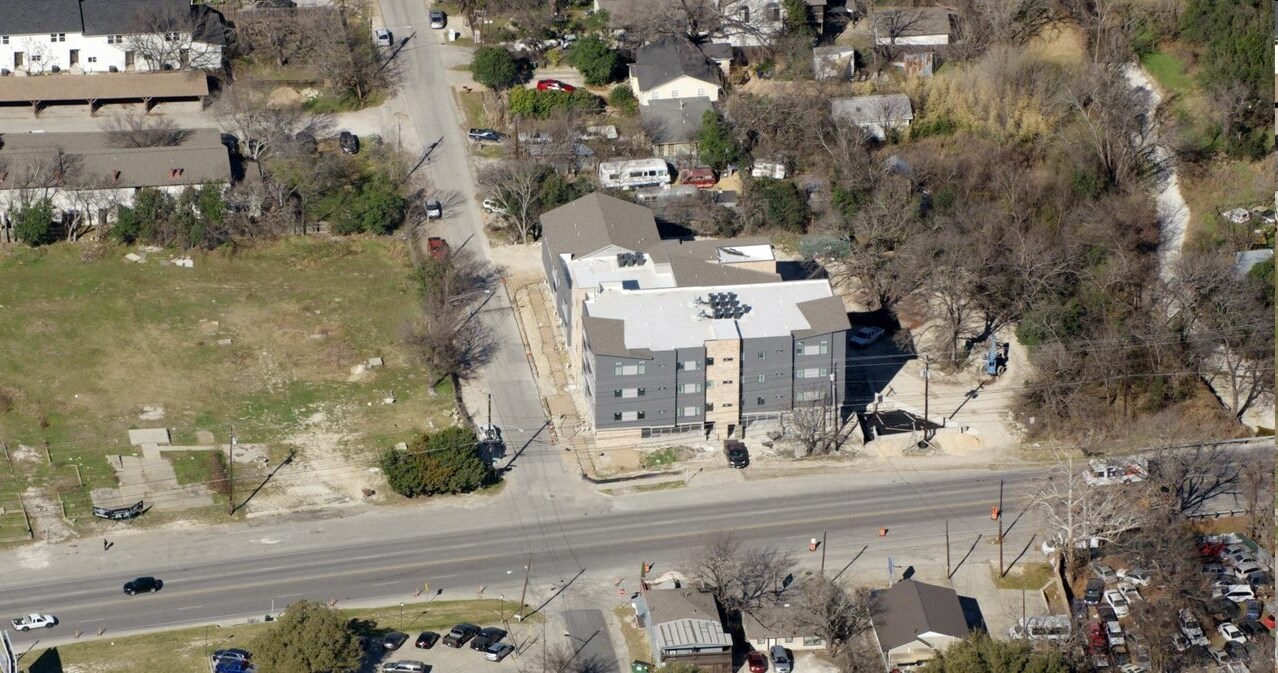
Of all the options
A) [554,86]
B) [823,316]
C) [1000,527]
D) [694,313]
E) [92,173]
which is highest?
[554,86]

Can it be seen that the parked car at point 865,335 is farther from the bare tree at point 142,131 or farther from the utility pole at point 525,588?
the bare tree at point 142,131

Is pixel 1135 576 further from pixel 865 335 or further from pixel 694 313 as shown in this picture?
pixel 694 313

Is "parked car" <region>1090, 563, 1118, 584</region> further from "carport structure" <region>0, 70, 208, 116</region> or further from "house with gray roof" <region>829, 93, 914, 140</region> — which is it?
"carport structure" <region>0, 70, 208, 116</region>

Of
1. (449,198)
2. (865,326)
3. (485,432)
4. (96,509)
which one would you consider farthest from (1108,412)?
(96,509)

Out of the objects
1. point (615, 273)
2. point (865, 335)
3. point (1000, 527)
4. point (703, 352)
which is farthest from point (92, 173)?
point (1000, 527)

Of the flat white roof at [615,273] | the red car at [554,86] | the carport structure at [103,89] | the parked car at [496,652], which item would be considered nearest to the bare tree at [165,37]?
the carport structure at [103,89]

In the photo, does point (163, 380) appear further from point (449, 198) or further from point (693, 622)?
point (693, 622)

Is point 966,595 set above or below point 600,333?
below
